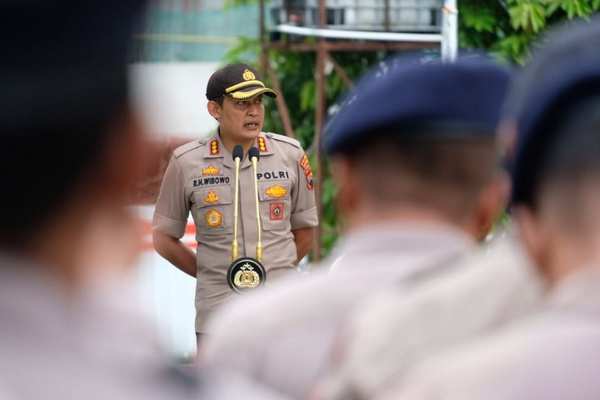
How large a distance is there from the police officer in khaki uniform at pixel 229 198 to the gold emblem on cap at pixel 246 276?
0.07 m

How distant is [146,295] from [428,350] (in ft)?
2.07

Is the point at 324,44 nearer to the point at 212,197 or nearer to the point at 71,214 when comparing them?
the point at 212,197

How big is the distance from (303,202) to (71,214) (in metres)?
4.07

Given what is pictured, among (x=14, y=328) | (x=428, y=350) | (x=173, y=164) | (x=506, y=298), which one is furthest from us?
(x=173, y=164)

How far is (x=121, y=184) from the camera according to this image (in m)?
1.24

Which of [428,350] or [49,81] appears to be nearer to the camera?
[49,81]

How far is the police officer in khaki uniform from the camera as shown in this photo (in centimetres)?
508

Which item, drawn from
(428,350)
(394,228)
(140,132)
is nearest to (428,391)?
(428,350)

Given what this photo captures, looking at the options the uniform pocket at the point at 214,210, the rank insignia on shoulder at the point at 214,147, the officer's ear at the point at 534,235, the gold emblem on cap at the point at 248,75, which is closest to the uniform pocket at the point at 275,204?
the uniform pocket at the point at 214,210

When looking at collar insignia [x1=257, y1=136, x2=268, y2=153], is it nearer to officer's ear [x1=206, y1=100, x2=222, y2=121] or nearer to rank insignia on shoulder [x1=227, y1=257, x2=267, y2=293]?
officer's ear [x1=206, y1=100, x2=222, y2=121]

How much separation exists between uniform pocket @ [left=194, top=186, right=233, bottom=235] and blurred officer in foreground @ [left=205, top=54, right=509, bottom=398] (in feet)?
9.23

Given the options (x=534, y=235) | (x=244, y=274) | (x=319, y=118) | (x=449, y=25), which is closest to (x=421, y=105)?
(x=534, y=235)

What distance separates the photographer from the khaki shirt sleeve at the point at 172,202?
5160 millimetres

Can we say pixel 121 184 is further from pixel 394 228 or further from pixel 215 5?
pixel 394 228
